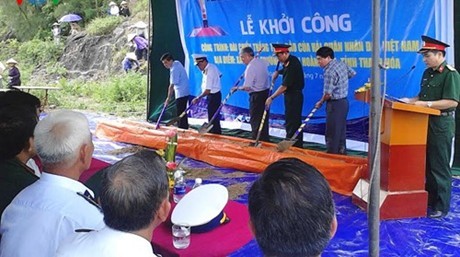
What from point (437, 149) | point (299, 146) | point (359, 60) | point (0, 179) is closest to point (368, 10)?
point (359, 60)

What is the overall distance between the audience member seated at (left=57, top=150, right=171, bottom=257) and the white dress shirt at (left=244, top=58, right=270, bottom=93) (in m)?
4.99

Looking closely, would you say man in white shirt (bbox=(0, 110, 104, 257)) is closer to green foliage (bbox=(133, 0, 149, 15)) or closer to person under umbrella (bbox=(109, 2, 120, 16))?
green foliage (bbox=(133, 0, 149, 15))

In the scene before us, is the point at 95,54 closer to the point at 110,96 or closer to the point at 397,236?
the point at 110,96

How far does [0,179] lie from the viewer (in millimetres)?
1838

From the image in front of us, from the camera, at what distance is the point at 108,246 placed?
121 centimetres

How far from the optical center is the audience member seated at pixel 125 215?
122 cm

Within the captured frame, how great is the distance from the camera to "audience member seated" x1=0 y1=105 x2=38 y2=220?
184cm

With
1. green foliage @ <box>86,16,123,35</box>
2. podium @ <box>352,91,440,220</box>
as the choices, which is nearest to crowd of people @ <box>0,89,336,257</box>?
podium @ <box>352,91,440,220</box>

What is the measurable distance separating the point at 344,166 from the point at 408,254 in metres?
1.34

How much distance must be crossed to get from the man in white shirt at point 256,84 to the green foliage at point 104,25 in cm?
1242

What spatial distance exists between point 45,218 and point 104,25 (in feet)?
56.0

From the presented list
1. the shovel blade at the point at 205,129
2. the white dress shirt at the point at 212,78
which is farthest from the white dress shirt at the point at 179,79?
the shovel blade at the point at 205,129

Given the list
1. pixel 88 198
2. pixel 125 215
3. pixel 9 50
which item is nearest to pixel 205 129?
pixel 88 198

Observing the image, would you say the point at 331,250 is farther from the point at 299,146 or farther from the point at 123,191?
the point at 299,146
